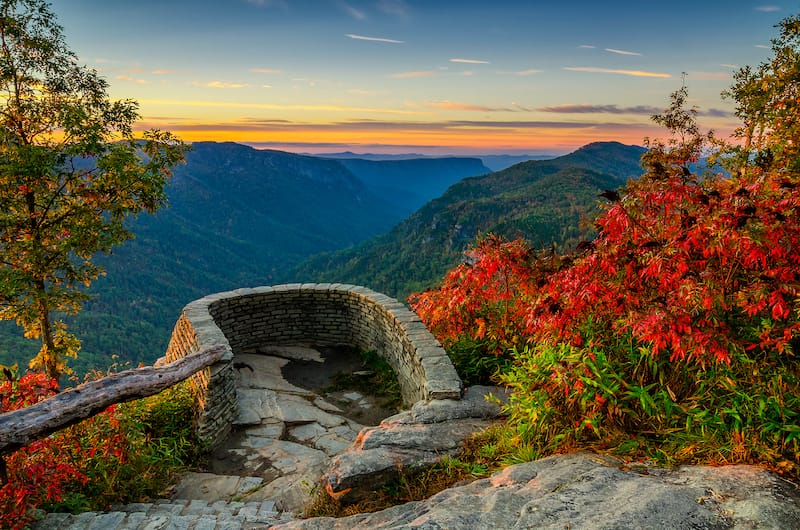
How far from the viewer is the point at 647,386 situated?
125 inches

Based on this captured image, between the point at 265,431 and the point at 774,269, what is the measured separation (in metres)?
5.63

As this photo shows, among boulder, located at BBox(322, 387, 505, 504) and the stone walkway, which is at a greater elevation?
boulder, located at BBox(322, 387, 505, 504)

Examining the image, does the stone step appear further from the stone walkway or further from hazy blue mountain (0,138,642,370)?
hazy blue mountain (0,138,642,370)

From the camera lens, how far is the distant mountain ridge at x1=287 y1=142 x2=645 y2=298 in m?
71.5

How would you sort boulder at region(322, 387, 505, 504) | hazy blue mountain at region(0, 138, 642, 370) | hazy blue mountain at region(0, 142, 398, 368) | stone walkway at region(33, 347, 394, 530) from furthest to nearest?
hazy blue mountain at region(0, 142, 398, 368) < hazy blue mountain at region(0, 138, 642, 370) < stone walkway at region(33, 347, 394, 530) < boulder at region(322, 387, 505, 504)

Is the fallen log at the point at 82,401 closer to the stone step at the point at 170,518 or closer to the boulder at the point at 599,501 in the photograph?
the stone step at the point at 170,518

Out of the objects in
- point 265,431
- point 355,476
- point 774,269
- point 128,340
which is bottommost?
point 128,340

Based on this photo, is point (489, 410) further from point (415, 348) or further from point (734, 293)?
point (734, 293)

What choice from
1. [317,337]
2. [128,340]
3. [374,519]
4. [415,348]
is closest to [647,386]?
[374,519]

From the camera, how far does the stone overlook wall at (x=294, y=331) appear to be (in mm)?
5762

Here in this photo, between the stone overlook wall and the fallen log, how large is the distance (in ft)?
1.91

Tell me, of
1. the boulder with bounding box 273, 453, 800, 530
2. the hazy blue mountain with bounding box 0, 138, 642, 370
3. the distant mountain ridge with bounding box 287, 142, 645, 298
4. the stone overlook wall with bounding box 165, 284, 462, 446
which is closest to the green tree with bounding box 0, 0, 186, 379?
the stone overlook wall with bounding box 165, 284, 462, 446

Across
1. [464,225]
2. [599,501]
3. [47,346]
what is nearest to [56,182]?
[47,346]

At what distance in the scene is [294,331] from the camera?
919 cm
